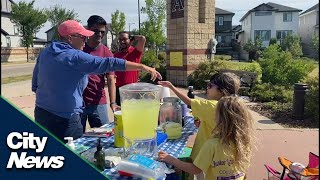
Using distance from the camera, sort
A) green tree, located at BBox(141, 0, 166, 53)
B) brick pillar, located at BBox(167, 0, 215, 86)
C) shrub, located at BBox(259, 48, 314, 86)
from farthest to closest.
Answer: green tree, located at BBox(141, 0, 166, 53), brick pillar, located at BBox(167, 0, 215, 86), shrub, located at BBox(259, 48, 314, 86)

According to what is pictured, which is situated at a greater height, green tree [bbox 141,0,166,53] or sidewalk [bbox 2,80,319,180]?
green tree [bbox 141,0,166,53]

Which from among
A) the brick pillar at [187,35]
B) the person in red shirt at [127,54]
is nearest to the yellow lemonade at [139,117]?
the person in red shirt at [127,54]

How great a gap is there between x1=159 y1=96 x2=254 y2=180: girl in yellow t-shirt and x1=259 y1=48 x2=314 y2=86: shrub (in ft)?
29.9

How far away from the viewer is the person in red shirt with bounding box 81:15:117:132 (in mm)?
3791

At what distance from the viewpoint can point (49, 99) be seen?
2.85 meters

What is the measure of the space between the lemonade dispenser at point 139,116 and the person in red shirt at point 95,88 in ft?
4.51

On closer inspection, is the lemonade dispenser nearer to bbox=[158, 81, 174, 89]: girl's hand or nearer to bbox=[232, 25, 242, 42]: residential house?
bbox=[158, 81, 174, 89]: girl's hand

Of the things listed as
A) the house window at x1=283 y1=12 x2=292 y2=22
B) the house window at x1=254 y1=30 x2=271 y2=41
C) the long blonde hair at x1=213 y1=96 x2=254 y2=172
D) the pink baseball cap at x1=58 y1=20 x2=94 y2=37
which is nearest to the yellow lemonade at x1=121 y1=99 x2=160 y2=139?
the long blonde hair at x1=213 y1=96 x2=254 y2=172

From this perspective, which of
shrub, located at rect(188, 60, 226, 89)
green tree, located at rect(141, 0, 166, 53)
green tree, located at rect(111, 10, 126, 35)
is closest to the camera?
shrub, located at rect(188, 60, 226, 89)

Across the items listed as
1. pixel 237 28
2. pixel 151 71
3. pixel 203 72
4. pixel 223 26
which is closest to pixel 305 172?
pixel 151 71

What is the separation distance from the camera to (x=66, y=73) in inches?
106

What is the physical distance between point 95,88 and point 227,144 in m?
2.13

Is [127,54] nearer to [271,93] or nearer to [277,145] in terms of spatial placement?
[277,145]

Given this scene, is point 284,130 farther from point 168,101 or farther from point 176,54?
point 176,54
